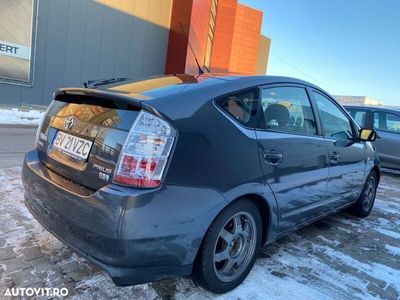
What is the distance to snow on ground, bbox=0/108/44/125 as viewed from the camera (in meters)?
10.0

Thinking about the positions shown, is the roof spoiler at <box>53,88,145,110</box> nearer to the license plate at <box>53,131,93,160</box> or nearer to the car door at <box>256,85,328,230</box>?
the license plate at <box>53,131,93,160</box>

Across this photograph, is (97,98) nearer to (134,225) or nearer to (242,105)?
(134,225)

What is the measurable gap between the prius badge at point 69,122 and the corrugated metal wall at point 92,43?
10.4 meters

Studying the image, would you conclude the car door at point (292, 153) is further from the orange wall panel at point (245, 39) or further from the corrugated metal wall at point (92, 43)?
the orange wall panel at point (245, 39)

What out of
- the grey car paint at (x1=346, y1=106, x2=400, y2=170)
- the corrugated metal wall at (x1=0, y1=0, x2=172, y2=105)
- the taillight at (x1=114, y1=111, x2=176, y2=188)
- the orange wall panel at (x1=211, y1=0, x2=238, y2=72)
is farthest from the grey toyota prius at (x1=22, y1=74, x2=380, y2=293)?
the orange wall panel at (x1=211, y1=0, x2=238, y2=72)

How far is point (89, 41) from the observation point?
44.4 ft

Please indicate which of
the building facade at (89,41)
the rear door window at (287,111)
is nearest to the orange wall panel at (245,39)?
the building facade at (89,41)

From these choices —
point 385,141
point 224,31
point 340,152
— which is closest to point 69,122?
point 340,152

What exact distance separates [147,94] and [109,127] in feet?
1.07

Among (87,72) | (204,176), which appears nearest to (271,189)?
(204,176)

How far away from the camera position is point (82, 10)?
42.5ft

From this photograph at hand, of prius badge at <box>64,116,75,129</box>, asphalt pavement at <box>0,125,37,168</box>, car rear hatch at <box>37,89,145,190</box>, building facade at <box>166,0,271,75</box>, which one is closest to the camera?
car rear hatch at <box>37,89,145,190</box>

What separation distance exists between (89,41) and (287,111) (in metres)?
12.1

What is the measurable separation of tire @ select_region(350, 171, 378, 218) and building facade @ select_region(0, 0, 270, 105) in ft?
18.2
